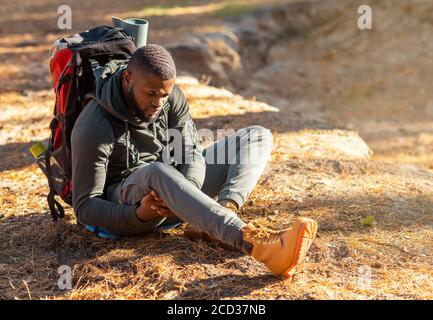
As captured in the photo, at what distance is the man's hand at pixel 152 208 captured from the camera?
149 inches

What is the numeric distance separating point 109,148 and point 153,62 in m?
0.55

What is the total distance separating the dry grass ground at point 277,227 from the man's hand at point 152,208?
0.83 feet

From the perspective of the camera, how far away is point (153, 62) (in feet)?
12.3

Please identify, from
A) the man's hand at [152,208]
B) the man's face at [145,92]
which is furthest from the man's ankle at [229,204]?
the man's face at [145,92]

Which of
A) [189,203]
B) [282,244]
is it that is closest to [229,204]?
[189,203]

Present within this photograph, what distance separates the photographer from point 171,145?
426 cm

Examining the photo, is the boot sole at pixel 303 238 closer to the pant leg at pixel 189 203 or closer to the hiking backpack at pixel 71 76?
the pant leg at pixel 189 203

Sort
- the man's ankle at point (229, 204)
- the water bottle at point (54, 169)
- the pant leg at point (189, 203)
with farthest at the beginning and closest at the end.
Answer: the water bottle at point (54, 169) → the man's ankle at point (229, 204) → the pant leg at point (189, 203)

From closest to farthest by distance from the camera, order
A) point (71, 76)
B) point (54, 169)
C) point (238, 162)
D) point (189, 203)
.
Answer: point (189, 203)
point (71, 76)
point (54, 169)
point (238, 162)

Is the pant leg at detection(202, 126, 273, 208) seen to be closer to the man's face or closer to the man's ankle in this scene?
the man's ankle

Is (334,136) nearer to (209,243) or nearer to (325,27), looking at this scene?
(209,243)

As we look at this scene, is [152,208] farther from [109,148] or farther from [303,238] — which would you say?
[303,238]

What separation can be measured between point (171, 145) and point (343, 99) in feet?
23.2
